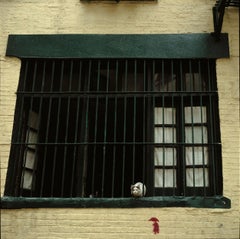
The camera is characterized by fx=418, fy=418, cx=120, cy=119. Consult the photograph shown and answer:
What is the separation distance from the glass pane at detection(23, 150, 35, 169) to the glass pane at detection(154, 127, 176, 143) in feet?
6.37

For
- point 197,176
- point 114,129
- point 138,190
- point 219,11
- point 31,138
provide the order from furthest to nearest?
point 31,138 < point 219,11 < point 114,129 < point 197,176 < point 138,190

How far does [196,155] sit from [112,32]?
2.40 metres

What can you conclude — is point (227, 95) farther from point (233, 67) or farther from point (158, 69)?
point (158, 69)

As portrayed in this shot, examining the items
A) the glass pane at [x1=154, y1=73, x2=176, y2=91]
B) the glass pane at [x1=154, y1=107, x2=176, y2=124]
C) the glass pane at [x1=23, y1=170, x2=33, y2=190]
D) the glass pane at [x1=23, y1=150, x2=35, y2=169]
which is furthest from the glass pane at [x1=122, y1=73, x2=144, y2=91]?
the glass pane at [x1=23, y1=170, x2=33, y2=190]

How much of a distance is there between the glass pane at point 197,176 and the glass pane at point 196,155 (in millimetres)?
105

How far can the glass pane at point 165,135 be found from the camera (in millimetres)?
6441

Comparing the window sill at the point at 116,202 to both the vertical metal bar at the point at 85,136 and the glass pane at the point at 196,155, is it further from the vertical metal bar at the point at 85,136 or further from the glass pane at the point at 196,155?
the glass pane at the point at 196,155

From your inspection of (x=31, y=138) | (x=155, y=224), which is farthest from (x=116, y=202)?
(x=31, y=138)

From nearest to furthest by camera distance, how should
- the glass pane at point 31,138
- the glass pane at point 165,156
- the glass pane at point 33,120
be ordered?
the glass pane at point 165,156
the glass pane at point 31,138
the glass pane at point 33,120

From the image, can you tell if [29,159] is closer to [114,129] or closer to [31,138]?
[31,138]

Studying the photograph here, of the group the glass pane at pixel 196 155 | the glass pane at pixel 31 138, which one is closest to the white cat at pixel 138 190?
the glass pane at pixel 196 155

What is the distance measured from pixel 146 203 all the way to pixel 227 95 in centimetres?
207

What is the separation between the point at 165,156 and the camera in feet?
20.8

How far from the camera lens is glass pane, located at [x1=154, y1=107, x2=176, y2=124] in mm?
6555
